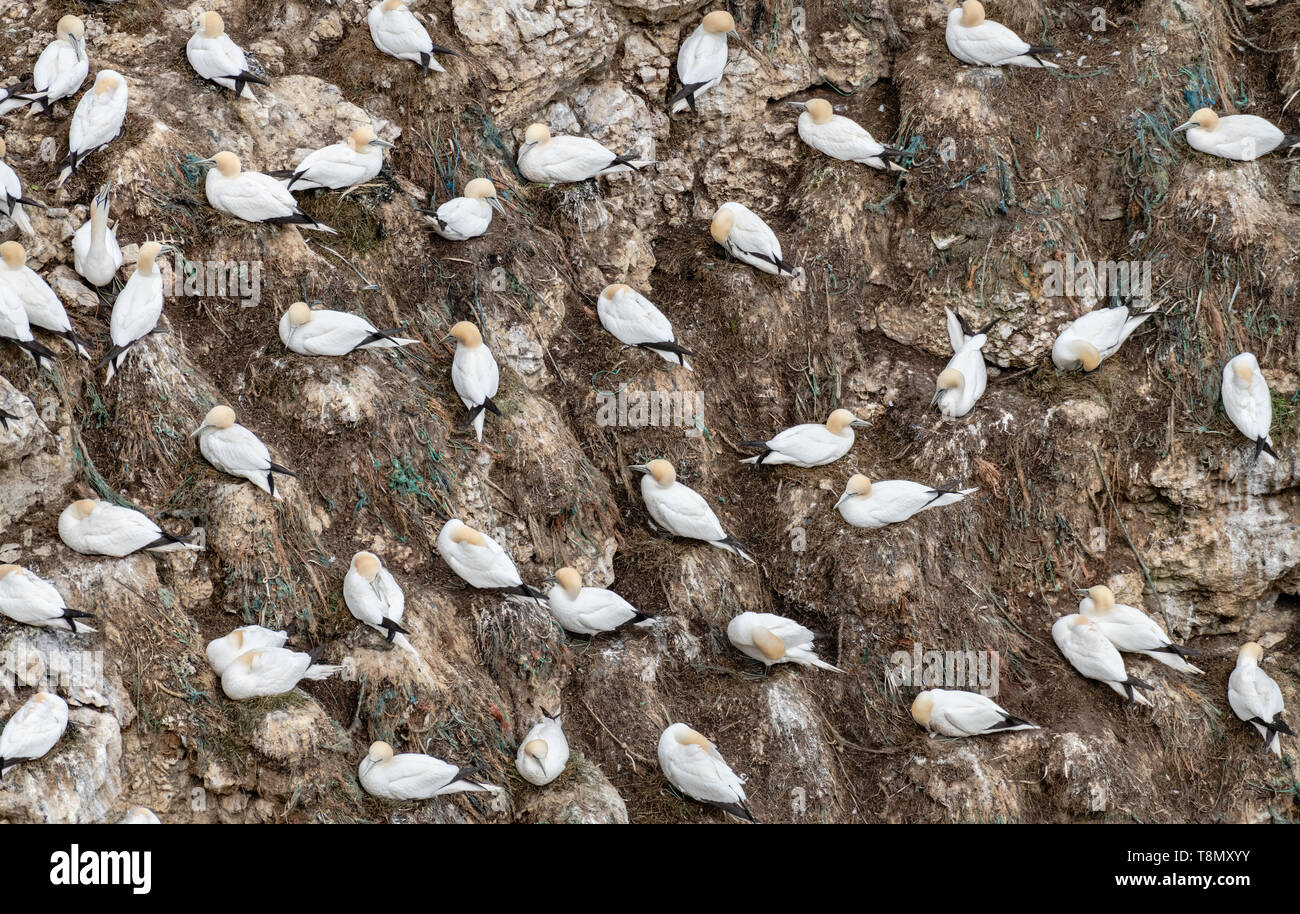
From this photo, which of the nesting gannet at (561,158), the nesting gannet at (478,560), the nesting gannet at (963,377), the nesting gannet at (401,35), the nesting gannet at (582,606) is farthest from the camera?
the nesting gannet at (561,158)

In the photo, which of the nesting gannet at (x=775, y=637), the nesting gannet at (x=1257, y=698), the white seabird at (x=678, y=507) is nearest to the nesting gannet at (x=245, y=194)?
the white seabird at (x=678, y=507)

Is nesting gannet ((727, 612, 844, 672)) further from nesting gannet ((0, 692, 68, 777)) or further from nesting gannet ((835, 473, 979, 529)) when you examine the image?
nesting gannet ((0, 692, 68, 777))

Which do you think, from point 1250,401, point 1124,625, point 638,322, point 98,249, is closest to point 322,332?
point 98,249

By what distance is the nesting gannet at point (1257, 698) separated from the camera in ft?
37.6

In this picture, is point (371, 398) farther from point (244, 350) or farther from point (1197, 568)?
point (1197, 568)

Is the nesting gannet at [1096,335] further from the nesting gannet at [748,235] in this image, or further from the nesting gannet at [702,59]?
the nesting gannet at [702,59]

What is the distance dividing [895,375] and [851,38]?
315cm

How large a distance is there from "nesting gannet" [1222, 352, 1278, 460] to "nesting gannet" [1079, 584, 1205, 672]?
5.54 feet

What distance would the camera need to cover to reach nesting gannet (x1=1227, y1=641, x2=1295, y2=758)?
37.6 ft

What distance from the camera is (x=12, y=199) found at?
1053 centimetres

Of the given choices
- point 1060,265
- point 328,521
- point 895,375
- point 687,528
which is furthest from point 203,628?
point 1060,265

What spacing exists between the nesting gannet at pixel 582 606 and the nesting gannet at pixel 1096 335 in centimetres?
418

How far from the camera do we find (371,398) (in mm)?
10789

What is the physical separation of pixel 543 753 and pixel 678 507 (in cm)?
222
